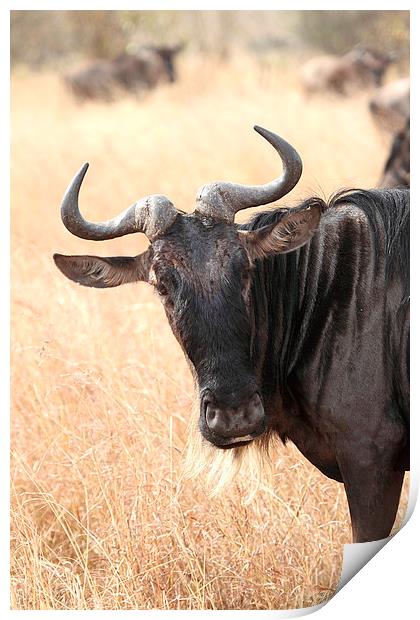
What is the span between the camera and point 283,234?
3.10 meters

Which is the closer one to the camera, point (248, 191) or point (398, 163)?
point (248, 191)

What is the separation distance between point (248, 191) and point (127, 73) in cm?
1646

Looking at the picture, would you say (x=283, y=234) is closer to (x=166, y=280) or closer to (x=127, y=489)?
(x=166, y=280)

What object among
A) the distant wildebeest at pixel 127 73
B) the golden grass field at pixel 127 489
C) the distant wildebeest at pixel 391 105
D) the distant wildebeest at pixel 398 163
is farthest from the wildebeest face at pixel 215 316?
the distant wildebeest at pixel 127 73

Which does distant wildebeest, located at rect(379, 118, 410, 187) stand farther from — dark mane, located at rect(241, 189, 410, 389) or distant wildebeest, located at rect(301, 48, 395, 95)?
distant wildebeest, located at rect(301, 48, 395, 95)

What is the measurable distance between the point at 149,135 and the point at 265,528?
24.0ft

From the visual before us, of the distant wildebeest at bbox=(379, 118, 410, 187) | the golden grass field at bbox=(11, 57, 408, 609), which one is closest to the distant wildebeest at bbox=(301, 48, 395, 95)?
the distant wildebeest at bbox=(379, 118, 410, 187)

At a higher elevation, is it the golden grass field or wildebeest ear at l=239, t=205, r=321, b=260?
wildebeest ear at l=239, t=205, r=321, b=260

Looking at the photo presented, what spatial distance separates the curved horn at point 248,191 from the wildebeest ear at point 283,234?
0.08 meters

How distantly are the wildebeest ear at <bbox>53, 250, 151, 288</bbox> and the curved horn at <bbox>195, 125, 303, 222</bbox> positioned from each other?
27 cm

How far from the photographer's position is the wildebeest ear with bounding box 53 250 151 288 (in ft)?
10.4

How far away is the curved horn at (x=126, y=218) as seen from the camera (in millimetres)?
3029

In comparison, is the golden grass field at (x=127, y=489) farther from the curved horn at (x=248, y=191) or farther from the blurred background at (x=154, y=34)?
the blurred background at (x=154, y=34)

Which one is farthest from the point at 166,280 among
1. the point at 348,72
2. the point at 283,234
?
the point at 348,72
